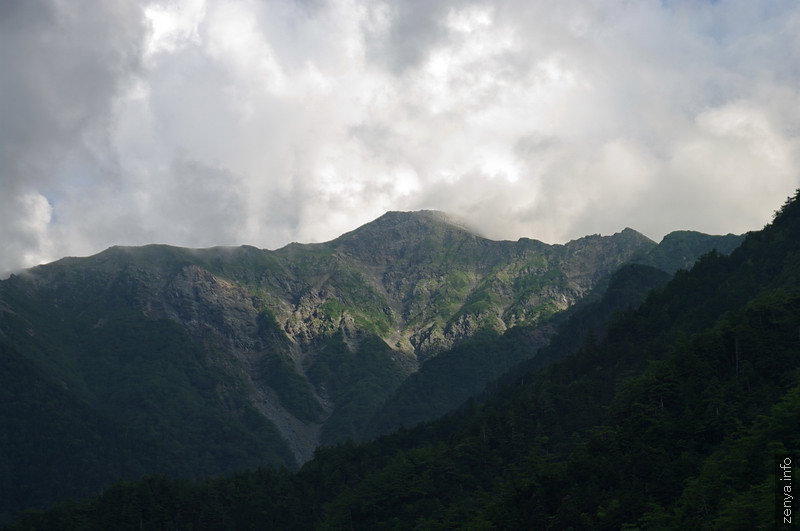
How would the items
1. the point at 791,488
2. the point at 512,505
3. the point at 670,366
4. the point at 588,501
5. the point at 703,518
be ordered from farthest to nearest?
the point at 670,366 < the point at 512,505 < the point at 588,501 < the point at 703,518 < the point at 791,488

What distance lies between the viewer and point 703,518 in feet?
414

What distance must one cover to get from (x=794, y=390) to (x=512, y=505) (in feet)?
206

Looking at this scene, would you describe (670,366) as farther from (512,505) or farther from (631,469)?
(512,505)

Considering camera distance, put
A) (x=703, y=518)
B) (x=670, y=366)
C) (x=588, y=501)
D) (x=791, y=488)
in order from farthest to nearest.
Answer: (x=670, y=366), (x=588, y=501), (x=703, y=518), (x=791, y=488)

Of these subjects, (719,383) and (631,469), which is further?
(719,383)

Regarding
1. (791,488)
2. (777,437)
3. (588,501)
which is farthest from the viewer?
(588,501)

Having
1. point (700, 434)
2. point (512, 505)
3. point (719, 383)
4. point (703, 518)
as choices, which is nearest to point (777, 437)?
point (703, 518)

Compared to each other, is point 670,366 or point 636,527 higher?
point 670,366

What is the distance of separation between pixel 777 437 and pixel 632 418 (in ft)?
158

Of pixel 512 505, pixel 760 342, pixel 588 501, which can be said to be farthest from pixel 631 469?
pixel 760 342

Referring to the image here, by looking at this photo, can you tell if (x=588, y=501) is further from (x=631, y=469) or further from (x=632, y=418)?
(x=632, y=418)

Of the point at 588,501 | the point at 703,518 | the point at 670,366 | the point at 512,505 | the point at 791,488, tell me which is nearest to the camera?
the point at 791,488

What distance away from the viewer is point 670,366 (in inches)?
7441

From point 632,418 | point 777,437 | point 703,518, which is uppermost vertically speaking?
point 632,418
